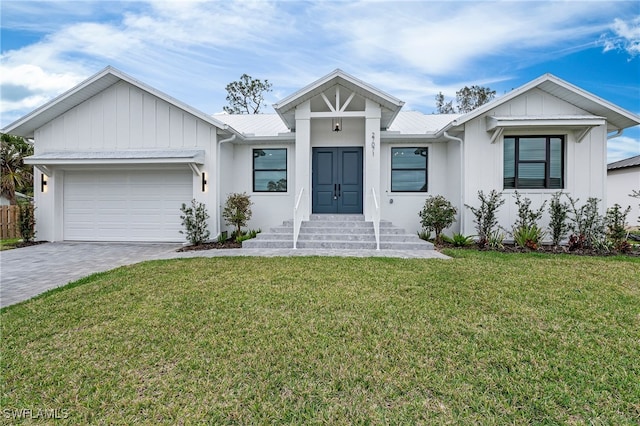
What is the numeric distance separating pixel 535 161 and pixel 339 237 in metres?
6.67

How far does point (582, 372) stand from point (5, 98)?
1333 cm

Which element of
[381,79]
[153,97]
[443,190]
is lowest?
[443,190]

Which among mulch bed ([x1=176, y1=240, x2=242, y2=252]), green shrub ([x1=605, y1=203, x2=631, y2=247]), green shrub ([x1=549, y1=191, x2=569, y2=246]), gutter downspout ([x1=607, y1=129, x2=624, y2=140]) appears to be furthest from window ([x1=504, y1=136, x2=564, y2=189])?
mulch bed ([x1=176, y1=240, x2=242, y2=252])

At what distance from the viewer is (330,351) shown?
9.71ft

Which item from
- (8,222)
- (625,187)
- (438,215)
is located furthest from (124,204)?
(625,187)

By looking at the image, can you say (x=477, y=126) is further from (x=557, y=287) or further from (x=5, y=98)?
(x=5, y=98)

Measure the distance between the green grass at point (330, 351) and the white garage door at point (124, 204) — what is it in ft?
18.5

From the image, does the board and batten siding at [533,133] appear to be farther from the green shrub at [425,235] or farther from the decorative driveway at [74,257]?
the decorative driveway at [74,257]

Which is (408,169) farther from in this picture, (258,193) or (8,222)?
(8,222)

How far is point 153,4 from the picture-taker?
356 inches

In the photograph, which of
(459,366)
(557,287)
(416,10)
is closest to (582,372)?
(459,366)

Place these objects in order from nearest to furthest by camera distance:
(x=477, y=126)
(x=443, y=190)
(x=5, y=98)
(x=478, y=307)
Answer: (x=478, y=307) → (x=5, y=98) → (x=477, y=126) → (x=443, y=190)

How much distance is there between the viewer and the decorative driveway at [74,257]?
5555 mm

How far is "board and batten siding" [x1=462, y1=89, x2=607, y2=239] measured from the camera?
30.9 feet
